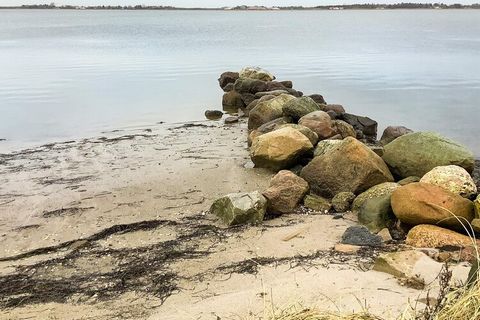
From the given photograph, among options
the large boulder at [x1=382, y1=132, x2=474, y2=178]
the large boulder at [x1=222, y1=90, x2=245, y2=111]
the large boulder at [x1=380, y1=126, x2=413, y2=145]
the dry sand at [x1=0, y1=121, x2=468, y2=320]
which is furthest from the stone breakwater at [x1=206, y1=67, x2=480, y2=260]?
the large boulder at [x1=222, y1=90, x2=245, y2=111]

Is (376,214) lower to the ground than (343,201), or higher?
higher

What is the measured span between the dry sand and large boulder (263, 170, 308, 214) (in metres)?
0.23

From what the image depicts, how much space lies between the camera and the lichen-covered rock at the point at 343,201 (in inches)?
267

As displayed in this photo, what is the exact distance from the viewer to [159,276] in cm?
501

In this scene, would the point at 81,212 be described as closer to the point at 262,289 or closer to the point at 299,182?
the point at 299,182

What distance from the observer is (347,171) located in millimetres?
7188

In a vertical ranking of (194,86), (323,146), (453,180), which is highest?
(453,180)

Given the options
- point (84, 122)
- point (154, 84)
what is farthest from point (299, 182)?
point (154, 84)

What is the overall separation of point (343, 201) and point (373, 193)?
1.38 feet

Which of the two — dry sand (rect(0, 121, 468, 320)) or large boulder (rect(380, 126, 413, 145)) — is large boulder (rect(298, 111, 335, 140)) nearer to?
dry sand (rect(0, 121, 468, 320))

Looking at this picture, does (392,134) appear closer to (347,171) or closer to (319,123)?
(319,123)

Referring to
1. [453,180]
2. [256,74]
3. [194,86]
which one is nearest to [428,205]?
[453,180]

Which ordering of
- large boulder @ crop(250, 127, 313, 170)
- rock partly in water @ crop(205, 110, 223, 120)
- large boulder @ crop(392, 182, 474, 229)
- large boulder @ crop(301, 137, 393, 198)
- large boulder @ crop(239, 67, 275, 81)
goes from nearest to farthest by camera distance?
large boulder @ crop(392, 182, 474, 229) → large boulder @ crop(301, 137, 393, 198) → large boulder @ crop(250, 127, 313, 170) → rock partly in water @ crop(205, 110, 223, 120) → large boulder @ crop(239, 67, 275, 81)

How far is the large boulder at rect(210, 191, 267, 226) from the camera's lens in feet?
20.6
